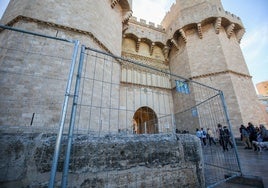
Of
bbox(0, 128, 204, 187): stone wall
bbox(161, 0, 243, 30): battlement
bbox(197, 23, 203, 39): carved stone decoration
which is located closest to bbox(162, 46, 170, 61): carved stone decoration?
bbox(161, 0, 243, 30): battlement

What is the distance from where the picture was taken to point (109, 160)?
1866 mm

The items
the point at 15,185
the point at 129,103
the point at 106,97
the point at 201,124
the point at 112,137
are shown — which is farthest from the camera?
the point at 129,103

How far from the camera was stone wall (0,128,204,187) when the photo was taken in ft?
5.11

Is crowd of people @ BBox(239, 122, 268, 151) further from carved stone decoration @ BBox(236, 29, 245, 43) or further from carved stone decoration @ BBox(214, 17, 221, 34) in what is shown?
carved stone decoration @ BBox(236, 29, 245, 43)

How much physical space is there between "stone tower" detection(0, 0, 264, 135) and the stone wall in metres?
3.95

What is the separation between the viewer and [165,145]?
7.44 feet

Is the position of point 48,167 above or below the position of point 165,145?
below

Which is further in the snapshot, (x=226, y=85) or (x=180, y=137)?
(x=226, y=85)

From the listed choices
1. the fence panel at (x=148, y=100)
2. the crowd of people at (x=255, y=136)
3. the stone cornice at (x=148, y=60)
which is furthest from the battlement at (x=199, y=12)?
the crowd of people at (x=255, y=136)

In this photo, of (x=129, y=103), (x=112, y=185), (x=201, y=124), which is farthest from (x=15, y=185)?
(x=201, y=124)

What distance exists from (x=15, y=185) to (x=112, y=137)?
1203mm

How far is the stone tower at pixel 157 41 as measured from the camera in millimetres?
6933

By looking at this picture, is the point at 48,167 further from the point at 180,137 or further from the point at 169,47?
the point at 169,47

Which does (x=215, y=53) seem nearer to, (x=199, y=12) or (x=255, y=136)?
(x=199, y=12)
